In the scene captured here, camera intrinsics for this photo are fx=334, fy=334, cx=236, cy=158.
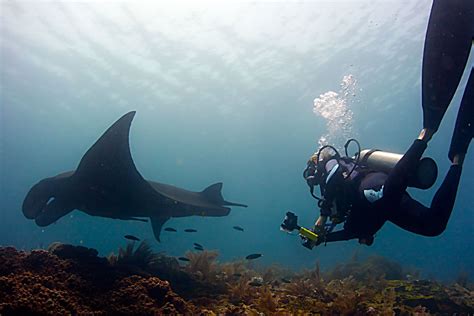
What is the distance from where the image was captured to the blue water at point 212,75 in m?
23.6

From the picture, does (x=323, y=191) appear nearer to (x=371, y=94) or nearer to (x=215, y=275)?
(x=215, y=275)

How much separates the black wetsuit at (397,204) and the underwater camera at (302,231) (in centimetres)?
26

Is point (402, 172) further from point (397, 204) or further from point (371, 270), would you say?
point (371, 270)

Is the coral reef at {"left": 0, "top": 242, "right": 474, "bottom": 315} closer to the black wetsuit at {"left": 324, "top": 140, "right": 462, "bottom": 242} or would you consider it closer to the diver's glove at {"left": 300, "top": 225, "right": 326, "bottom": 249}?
the diver's glove at {"left": 300, "top": 225, "right": 326, "bottom": 249}

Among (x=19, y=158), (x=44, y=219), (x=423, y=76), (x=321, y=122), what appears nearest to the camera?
(x=423, y=76)

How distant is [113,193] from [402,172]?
623 centimetres

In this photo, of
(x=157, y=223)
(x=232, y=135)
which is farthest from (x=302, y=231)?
(x=232, y=135)

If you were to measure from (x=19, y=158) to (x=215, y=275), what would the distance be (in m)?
74.8

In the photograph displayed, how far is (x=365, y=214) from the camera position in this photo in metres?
5.12

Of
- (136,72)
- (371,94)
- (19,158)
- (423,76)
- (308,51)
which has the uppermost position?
(371,94)

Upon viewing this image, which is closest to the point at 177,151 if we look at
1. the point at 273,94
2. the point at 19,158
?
the point at 19,158

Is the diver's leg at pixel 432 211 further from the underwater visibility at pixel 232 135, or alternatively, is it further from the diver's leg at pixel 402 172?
the diver's leg at pixel 402 172

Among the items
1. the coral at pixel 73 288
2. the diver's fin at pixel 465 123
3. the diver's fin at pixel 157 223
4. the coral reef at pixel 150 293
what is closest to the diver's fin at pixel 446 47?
the diver's fin at pixel 465 123

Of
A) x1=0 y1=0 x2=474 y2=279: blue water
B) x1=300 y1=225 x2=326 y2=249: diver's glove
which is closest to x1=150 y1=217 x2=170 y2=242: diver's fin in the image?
x1=300 y1=225 x2=326 y2=249: diver's glove
